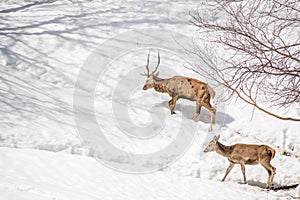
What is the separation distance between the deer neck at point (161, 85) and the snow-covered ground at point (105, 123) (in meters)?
0.35

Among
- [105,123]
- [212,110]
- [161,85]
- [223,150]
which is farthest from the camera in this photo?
[161,85]

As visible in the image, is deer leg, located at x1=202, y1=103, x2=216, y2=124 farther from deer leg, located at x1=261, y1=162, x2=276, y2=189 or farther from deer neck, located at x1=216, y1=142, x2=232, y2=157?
deer leg, located at x1=261, y1=162, x2=276, y2=189

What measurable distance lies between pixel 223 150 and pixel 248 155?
1.54 feet

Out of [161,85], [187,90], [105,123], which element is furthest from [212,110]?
[105,123]

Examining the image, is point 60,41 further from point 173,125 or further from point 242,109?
point 242,109

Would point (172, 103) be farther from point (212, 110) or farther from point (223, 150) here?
point (223, 150)

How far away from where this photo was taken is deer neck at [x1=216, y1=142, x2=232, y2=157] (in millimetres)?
6984

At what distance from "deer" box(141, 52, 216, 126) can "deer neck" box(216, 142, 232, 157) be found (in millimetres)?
989

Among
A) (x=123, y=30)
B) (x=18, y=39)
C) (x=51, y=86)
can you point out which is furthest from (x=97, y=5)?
(x=51, y=86)

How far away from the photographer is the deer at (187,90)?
7844 mm

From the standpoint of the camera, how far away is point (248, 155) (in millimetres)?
6812

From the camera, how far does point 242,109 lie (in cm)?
859

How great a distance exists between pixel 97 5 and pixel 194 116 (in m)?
6.04

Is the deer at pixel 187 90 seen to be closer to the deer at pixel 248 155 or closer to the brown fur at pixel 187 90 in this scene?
the brown fur at pixel 187 90
